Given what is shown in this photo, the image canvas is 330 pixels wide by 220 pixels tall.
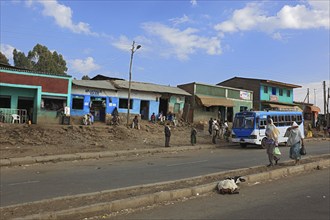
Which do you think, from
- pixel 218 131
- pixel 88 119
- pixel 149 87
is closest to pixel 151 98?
pixel 149 87

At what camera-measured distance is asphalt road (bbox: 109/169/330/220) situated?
6.53m

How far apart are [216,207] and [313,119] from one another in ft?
184

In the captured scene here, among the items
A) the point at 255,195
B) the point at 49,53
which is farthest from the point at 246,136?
the point at 49,53

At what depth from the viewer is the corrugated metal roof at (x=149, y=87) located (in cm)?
3520

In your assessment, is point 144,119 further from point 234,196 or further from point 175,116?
point 234,196

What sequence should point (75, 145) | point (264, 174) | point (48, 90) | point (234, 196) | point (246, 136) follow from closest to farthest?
point (234, 196)
point (264, 174)
point (75, 145)
point (246, 136)
point (48, 90)

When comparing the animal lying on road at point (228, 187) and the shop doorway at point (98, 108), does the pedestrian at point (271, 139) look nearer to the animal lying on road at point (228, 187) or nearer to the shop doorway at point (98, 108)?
the animal lying on road at point (228, 187)

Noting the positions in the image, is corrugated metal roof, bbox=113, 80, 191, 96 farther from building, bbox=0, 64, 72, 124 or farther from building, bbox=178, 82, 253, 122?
building, bbox=0, 64, 72, 124

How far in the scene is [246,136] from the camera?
87.5ft

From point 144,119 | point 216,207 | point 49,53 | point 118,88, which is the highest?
point 49,53

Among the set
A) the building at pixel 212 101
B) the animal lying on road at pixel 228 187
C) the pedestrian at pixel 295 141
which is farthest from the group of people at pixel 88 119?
the animal lying on road at pixel 228 187

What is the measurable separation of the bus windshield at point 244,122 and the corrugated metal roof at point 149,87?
37.1ft

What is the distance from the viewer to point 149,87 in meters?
37.8

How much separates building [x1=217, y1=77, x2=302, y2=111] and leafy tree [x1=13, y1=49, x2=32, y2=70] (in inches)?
1169
